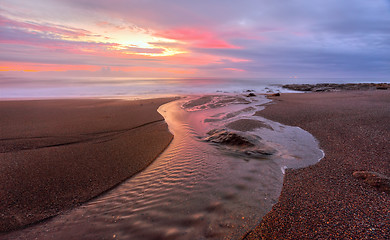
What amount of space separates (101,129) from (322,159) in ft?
21.9

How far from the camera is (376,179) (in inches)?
124

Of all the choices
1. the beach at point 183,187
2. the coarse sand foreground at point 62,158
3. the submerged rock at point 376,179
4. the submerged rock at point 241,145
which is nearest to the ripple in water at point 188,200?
the beach at point 183,187

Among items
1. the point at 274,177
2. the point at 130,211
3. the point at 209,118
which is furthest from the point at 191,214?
the point at 209,118

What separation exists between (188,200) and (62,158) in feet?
10.5

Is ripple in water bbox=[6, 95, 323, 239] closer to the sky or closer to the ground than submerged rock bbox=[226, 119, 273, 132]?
closer to the ground

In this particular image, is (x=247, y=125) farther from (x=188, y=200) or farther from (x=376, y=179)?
(x=188, y=200)

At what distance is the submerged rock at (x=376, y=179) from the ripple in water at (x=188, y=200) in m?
0.94

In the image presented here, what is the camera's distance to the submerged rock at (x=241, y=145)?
15.7ft

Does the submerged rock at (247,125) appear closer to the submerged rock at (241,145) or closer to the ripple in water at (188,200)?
the submerged rock at (241,145)

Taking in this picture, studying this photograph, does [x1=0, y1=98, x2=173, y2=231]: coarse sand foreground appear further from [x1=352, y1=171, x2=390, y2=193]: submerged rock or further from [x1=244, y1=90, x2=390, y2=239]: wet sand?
[x1=352, y1=171, x2=390, y2=193]: submerged rock

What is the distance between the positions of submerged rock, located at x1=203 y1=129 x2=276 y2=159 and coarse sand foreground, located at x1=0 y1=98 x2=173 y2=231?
166 cm

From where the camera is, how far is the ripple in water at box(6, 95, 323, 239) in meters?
2.42

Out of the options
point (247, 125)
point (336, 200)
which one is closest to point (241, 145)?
point (247, 125)

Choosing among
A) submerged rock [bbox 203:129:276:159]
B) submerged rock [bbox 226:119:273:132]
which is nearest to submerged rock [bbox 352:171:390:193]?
submerged rock [bbox 203:129:276:159]
